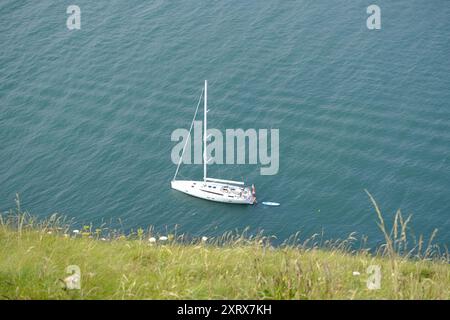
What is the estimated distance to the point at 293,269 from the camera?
10.6 m

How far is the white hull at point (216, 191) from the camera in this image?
51.9 m

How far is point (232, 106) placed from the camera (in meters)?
61.6

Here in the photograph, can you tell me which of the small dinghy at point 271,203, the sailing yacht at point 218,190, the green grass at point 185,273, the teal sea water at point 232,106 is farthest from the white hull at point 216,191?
the green grass at point 185,273

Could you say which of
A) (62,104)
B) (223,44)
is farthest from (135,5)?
(62,104)

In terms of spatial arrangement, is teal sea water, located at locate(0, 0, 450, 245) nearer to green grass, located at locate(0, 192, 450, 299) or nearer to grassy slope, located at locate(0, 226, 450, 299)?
grassy slope, located at locate(0, 226, 450, 299)

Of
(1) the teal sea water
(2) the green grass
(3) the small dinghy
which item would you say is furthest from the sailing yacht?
(2) the green grass

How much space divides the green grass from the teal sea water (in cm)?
3535

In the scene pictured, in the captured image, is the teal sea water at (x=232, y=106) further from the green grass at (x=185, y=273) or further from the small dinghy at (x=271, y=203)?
the green grass at (x=185, y=273)

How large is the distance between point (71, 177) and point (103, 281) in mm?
46094

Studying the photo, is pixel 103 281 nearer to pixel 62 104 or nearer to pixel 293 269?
pixel 293 269

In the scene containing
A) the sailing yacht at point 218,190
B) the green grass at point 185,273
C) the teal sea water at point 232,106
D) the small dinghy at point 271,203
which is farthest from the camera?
the teal sea water at point 232,106

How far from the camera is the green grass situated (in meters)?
9.77

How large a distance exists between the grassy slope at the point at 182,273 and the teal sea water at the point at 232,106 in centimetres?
3519

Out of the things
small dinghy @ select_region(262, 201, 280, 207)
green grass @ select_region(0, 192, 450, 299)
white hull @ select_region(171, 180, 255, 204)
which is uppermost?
green grass @ select_region(0, 192, 450, 299)
